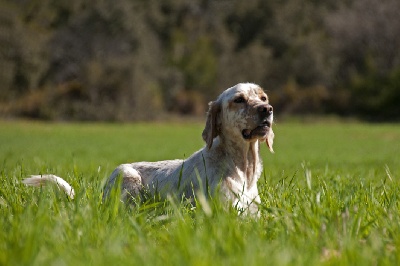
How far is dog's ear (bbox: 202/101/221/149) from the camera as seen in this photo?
6.11 metres

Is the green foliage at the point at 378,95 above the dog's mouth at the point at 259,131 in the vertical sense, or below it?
below

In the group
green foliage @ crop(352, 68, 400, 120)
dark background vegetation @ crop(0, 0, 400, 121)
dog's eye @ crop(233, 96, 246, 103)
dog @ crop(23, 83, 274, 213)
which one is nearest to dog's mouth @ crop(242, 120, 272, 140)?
dog @ crop(23, 83, 274, 213)

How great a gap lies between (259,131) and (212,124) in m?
0.52

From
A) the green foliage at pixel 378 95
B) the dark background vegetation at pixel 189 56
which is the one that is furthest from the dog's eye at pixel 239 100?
the green foliage at pixel 378 95

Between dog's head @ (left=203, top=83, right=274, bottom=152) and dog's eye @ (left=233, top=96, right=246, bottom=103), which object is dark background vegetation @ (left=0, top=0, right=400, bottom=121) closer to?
dog's head @ (left=203, top=83, right=274, bottom=152)

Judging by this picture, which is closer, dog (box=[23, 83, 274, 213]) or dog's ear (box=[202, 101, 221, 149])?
dog (box=[23, 83, 274, 213])

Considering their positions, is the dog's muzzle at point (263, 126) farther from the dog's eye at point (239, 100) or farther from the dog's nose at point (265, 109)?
the dog's eye at point (239, 100)

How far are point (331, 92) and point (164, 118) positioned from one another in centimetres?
1791

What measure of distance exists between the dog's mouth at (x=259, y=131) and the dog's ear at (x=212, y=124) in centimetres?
37

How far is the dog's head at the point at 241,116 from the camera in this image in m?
5.97

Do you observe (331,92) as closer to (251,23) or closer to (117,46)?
(251,23)

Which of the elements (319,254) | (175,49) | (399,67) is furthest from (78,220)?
(175,49)

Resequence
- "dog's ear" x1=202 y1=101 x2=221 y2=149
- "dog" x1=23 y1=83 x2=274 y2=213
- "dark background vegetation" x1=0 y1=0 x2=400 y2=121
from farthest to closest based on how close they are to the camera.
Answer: "dark background vegetation" x1=0 y1=0 x2=400 y2=121 < "dog's ear" x1=202 y1=101 x2=221 y2=149 < "dog" x1=23 y1=83 x2=274 y2=213

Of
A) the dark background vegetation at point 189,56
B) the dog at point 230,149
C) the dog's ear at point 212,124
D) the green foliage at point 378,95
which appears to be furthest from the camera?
the green foliage at point 378,95
